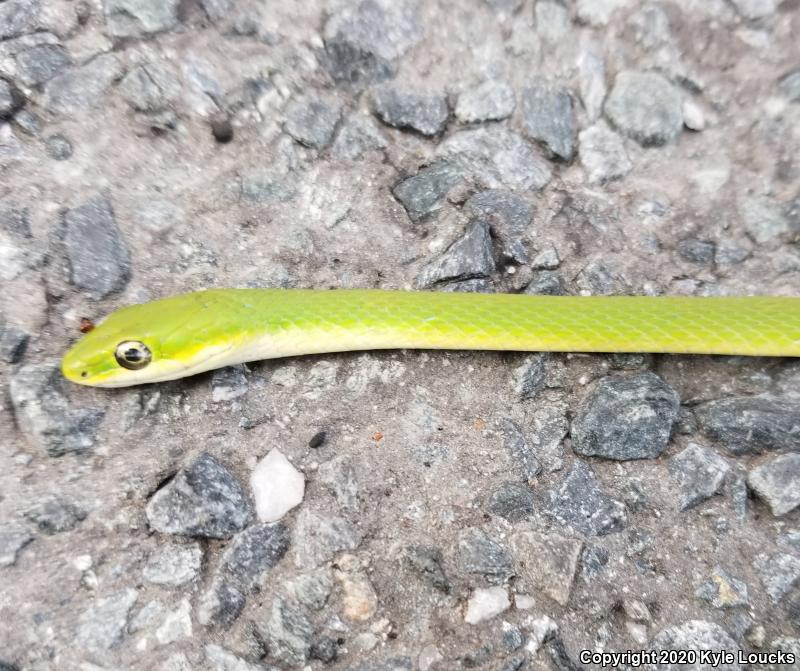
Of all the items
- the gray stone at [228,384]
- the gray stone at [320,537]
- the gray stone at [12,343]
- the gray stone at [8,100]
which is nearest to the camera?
the gray stone at [320,537]

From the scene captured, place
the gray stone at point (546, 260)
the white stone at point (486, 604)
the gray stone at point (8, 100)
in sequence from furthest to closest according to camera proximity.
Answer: the gray stone at point (546, 260)
the gray stone at point (8, 100)
the white stone at point (486, 604)

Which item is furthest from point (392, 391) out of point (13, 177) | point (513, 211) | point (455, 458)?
point (13, 177)

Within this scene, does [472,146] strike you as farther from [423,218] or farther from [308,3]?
[308,3]

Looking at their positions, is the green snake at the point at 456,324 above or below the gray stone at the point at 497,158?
below

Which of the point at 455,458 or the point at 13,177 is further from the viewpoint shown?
the point at 13,177

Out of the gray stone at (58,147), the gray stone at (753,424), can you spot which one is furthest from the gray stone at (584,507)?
the gray stone at (58,147)

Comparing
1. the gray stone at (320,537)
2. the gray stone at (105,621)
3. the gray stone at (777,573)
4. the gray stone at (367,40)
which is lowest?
the gray stone at (105,621)

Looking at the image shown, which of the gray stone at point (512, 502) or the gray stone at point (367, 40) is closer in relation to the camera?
the gray stone at point (512, 502)

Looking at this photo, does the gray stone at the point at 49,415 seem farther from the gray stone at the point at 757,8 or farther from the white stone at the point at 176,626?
the gray stone at the point at 757,8
